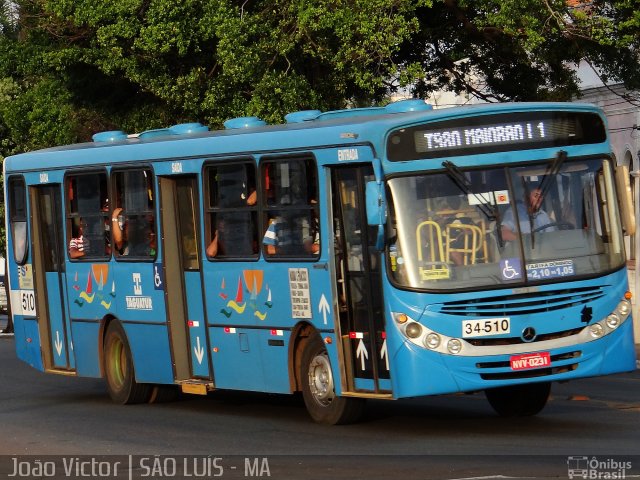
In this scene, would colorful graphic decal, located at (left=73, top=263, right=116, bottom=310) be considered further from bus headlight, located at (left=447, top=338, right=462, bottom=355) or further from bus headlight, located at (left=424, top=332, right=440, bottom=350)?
bus headlight, located at (left=447, top=338, right=462, bottom=355)

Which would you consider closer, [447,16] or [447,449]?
[447,449]

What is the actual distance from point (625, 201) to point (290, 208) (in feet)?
10.1

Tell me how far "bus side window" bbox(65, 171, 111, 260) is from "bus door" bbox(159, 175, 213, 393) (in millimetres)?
1371

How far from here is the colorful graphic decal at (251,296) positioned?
15.0m

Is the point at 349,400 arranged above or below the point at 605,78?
below

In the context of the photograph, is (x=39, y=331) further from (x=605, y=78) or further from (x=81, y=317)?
(x=605, y=78)

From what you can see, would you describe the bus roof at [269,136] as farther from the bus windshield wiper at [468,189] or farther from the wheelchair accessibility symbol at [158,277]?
the wheelchair accessibility symbol at [158,277]

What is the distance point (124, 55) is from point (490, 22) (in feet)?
19.6

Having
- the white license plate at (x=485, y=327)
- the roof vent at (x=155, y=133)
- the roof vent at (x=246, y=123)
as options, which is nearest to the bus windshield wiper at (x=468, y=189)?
the white license plate at (x=485, y=327)

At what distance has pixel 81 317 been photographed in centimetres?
1842

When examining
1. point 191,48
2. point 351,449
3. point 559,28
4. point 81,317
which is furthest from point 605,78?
point 351,449

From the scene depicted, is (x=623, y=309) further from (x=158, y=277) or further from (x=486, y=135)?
(x=158, y=277)

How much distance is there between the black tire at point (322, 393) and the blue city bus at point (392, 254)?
25 millimetres

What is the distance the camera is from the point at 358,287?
13680 mm
